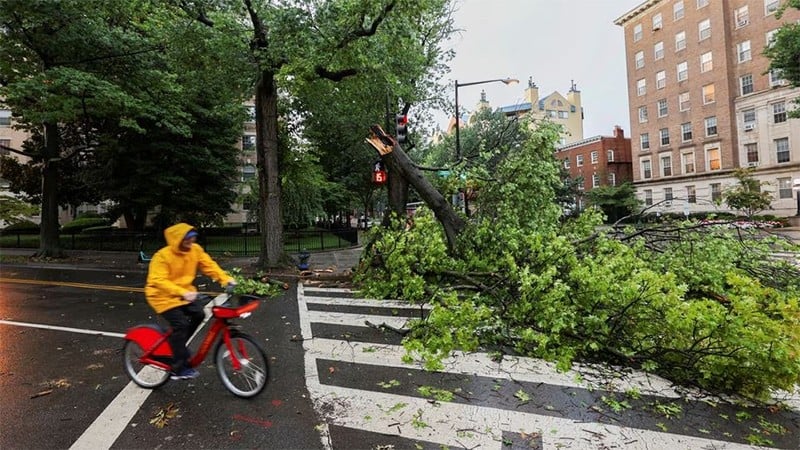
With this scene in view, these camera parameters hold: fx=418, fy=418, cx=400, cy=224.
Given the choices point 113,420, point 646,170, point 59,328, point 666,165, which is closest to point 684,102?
point 666,165

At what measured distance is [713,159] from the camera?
38.5 meters

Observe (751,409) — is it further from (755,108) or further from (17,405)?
(755,108)

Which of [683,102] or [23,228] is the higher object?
[683,102]

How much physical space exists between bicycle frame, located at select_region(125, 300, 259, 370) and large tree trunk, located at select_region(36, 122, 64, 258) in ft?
58.4

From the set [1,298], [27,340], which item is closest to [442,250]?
[27,340]

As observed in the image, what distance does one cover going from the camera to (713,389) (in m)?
4.25

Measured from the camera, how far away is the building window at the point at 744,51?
3631cm

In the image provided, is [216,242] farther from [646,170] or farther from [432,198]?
[646,170]

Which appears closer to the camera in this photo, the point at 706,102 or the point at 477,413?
the point at 477,413

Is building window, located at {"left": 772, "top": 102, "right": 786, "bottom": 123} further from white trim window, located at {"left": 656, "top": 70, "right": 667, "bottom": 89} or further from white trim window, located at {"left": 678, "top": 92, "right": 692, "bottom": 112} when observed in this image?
white trim window, located at {"left": 656, "top": 70, "right": 667, "bottom": 89}

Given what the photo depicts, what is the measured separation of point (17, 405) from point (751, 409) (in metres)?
7.06

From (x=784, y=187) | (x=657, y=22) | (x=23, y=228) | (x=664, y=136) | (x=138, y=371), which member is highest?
(x=657, y=22)

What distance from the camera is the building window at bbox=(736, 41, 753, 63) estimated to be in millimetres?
36312

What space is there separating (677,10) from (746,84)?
1043cm
